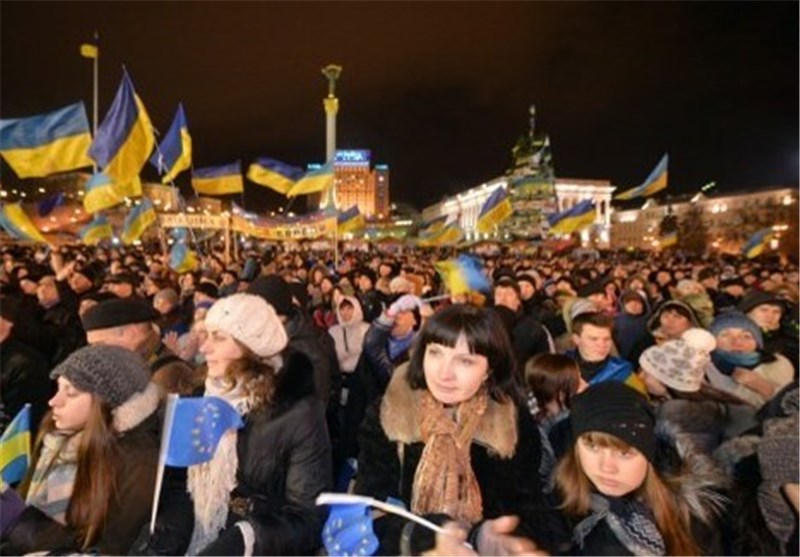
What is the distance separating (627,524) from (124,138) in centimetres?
951

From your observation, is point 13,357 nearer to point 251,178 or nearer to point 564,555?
point 564,555

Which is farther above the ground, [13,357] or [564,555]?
[13,357]

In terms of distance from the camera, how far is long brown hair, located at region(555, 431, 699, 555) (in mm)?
2303

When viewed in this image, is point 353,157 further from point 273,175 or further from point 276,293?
point 276,293

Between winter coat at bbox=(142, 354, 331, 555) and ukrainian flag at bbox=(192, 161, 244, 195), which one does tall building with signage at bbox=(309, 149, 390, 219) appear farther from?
winter coat at bbox=(142, 354, 331, 555)

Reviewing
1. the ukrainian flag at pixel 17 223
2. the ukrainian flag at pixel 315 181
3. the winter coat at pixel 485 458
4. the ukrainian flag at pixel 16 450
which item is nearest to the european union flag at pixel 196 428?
the winter coat at pixel 485 458

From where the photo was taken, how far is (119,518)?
2.33 meters

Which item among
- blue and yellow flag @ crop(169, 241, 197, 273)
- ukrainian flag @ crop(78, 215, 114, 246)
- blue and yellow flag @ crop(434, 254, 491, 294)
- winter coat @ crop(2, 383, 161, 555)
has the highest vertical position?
ukrainian flag @ crop(78, 215, 114, 246)

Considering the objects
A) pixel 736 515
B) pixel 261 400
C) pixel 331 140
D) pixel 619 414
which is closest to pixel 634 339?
pixel 736 515

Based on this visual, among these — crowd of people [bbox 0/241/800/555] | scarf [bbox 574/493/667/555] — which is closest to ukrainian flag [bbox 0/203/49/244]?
crowd of people [bbox 0/241/800/555]

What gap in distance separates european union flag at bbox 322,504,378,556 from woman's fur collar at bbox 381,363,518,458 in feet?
1.81

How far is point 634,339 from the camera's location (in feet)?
22.1

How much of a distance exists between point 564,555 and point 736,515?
852 millimetres

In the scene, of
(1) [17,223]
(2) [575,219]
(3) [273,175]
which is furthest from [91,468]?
(2) [575,219]
